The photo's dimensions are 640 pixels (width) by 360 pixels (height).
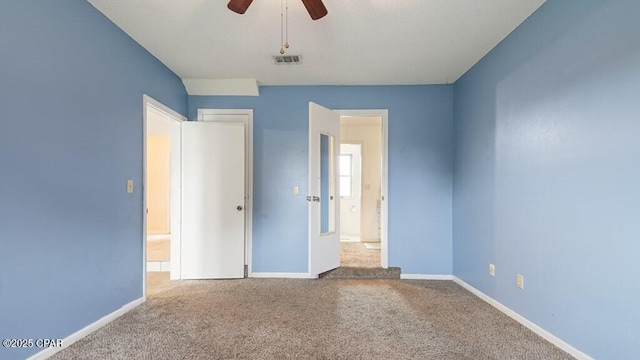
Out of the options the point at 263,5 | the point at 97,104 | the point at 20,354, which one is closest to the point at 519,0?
the point at 263,5

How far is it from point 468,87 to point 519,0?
1.29m

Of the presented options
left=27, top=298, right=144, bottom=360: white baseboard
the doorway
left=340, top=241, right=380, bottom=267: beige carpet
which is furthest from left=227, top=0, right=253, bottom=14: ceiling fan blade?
the doorway

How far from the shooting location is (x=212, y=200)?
369cm

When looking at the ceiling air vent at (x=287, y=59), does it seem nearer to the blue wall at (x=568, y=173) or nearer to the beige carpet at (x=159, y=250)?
the blue wall at (x=568, y=173)

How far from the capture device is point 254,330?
232 centimetres

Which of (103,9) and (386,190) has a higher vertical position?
(103,9)

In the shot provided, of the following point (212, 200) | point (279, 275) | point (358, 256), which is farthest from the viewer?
point (358, 256)

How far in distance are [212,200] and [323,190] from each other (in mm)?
1391

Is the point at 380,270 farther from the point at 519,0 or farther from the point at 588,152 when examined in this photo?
the point at 519,0

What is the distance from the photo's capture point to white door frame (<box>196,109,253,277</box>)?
3.84 metres

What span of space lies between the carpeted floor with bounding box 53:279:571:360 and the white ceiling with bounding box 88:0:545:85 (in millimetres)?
2460

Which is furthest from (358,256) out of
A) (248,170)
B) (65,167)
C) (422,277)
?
(65,167)

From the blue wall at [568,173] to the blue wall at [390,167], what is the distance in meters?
0.77

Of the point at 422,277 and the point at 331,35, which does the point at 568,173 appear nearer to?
the point at 331,35
